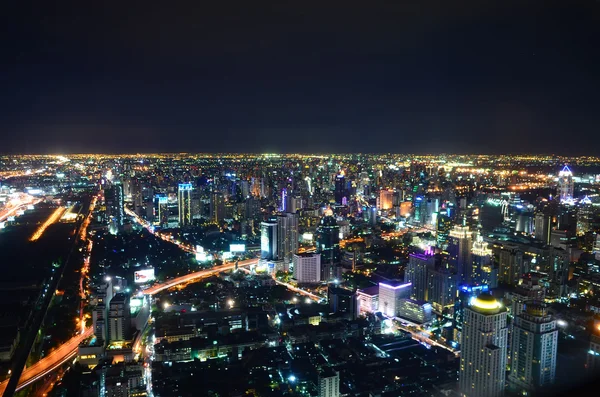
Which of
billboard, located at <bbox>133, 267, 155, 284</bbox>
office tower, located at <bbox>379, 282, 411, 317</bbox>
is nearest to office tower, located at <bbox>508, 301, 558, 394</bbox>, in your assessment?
office tower, located at <bbox>379, 282, 411, 317</bbox>

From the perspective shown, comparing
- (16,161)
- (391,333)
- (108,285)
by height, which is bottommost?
(391,333)

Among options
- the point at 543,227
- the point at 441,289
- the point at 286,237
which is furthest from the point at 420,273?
the point at 543,227

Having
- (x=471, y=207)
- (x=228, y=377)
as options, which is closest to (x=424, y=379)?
(x=228, y=377)

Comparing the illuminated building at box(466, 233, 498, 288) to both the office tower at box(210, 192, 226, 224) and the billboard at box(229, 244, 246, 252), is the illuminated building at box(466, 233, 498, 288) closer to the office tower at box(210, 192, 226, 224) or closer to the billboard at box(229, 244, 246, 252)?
the billboard at box(229, 244, 246, 252)

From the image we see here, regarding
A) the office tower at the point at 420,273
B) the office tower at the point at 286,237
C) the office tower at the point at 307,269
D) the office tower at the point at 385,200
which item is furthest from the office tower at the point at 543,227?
the office tower at the point at 385,200

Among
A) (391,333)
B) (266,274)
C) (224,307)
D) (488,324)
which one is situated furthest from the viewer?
(266,274)

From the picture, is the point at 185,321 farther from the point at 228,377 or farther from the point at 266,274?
the point at 266,274

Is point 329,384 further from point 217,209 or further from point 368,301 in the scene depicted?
point 217,209
